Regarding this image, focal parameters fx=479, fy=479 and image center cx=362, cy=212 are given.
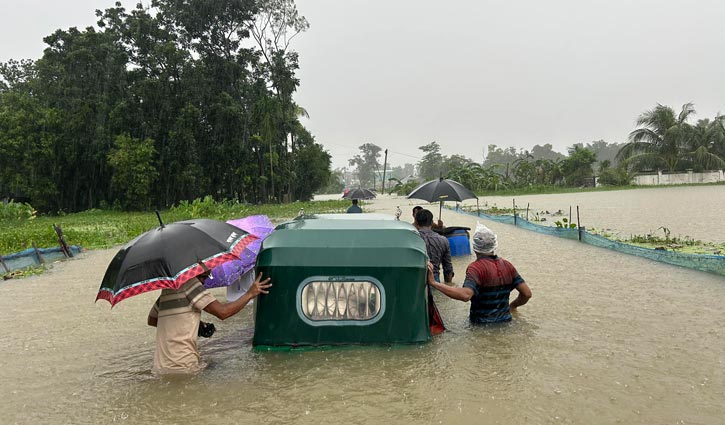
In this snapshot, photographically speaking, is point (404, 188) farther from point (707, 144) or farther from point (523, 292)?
point (523, 292)

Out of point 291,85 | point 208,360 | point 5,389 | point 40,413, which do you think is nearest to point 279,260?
point 208,360

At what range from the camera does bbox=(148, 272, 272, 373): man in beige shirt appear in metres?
4.34

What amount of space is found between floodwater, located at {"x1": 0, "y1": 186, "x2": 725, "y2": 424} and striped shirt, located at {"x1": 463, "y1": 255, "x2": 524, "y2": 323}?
0.36m

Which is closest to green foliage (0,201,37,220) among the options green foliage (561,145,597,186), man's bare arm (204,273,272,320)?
man's bare arm (204,273,272,320)

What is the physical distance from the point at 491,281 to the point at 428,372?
128cm

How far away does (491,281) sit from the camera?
522 cm

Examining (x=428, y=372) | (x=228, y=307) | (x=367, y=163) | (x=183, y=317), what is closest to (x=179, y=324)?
(x=183, y=317)

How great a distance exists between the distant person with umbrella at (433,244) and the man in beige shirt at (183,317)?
10.5 feet

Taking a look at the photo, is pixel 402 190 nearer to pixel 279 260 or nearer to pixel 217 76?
pixel 217 76

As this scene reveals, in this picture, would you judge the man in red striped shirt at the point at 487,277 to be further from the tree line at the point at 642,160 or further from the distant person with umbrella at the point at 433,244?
the tree line at the point at 642,160

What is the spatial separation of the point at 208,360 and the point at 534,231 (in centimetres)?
1268

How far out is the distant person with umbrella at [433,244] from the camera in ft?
23.4

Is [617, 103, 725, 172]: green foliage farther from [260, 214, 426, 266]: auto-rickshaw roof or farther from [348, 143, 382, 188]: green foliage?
[348, 143, 382, 188]: green foliage

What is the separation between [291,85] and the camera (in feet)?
136
